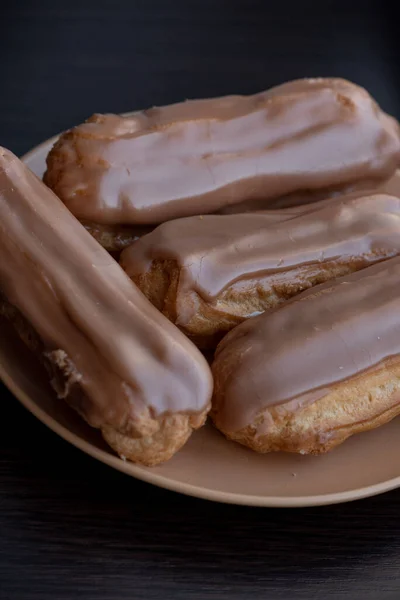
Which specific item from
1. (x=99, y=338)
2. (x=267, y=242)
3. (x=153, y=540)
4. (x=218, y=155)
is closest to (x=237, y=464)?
(x=153, y=540)

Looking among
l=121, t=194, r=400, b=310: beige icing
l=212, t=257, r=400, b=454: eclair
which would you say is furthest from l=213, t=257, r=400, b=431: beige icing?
l=121, t=194, r=400, b=310: beige icing

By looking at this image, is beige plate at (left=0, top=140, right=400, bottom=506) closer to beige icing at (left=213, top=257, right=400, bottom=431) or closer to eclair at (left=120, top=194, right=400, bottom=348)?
beige icing at (left=213, top=257, right=400, bottom=431)

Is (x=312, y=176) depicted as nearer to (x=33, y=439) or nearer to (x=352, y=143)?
(x=352, y=143)

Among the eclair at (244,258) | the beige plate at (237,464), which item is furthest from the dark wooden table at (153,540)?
the eclair at (244,258)

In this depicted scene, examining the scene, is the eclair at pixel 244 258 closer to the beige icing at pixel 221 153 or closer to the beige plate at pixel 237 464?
the beige icing at pixel 221 153

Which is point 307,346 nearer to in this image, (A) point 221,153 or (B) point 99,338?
(B) point 99,338

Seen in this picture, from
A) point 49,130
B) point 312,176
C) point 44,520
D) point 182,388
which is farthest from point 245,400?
point 49,130
